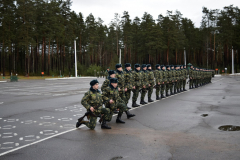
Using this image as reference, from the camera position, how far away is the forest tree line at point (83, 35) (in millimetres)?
60500

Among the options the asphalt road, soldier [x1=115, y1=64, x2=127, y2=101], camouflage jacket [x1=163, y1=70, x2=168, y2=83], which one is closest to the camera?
the asphalt road

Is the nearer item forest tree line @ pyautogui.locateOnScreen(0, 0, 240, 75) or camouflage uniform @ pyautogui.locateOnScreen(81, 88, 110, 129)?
camouflage uniform @ pyautogui.locateOnScreen(81, 88, 110, 129)

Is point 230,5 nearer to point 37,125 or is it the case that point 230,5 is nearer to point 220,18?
point 220,18

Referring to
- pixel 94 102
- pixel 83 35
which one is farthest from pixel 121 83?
pixel 83 35

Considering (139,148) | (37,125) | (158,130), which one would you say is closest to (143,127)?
(158,130)

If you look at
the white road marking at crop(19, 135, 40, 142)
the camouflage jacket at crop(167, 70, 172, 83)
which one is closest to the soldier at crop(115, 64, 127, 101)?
the white road marking at crop(19, 135, 40, 142)

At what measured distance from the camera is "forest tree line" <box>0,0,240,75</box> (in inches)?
2382

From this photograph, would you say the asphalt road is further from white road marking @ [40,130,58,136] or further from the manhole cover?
the manhole cover

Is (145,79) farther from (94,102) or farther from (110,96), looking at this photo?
(94,102)

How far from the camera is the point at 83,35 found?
313 ft

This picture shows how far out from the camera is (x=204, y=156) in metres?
5.10

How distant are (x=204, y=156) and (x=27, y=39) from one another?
191 ft

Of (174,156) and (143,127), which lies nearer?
(174,156)

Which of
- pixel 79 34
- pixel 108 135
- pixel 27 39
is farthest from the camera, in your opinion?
pixel 79 34
